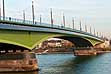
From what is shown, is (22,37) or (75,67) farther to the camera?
(75,67)

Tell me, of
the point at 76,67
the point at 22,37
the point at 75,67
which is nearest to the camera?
the point at 22,37

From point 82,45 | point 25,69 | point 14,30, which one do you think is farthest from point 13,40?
point 82,45

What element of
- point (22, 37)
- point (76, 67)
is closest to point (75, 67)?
point (76, 67)

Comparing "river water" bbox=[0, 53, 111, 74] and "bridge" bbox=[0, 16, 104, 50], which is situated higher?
"bridge" bbox=[0, 16, 104, 50]

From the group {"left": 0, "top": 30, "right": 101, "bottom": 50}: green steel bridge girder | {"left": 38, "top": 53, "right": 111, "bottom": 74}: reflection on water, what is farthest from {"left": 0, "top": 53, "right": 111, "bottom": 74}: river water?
{"left": 0, "top": 30, "right": 101, "bottom": 50}: green steel bridge girder

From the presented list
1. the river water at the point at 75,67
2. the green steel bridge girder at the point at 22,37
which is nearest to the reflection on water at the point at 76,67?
the river water at the point at 75,67

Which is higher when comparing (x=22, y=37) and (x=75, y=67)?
(x=22, y=37)

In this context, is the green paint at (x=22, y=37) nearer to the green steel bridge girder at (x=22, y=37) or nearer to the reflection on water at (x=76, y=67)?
the green steel bridge girder at (x=22, y=37)

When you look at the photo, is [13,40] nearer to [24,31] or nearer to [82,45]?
[24,31]

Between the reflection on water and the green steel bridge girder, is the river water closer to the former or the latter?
the reflection on water

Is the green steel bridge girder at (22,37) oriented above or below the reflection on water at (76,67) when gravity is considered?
above

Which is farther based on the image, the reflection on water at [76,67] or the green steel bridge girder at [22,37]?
the reflection on water at [76,67]

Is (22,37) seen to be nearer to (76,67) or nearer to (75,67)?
(75,67)

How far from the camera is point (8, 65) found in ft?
186
